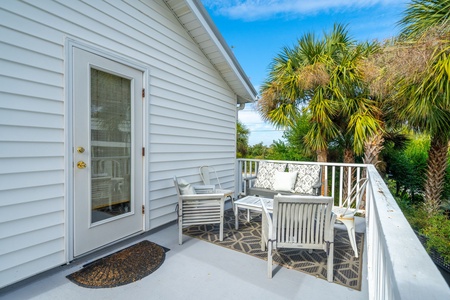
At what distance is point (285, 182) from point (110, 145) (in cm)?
310

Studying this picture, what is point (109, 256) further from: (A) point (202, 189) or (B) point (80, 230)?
(A) point (202, 189)

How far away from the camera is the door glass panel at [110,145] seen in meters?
2.70

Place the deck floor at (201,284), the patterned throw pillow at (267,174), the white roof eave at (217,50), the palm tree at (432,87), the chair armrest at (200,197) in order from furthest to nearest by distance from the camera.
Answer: the patterned throw pillow at (267,174) → the white roof eave at (217,50) → the palm tree at (432,87) → the chair armrest at (200,197) → the deck floor at (201,284)

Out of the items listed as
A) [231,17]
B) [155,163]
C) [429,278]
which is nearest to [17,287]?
[155,163]

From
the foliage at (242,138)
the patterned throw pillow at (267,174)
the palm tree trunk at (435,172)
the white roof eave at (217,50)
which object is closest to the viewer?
the white roof eave at (217,50)

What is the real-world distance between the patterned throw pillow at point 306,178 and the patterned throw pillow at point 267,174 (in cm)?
39

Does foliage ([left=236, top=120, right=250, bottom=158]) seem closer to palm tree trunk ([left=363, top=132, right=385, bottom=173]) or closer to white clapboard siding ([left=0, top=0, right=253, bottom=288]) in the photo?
palm tree trunk ([left=363, top=132, right=385, bottom=173])

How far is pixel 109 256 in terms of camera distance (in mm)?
2662

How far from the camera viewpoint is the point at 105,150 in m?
2.82

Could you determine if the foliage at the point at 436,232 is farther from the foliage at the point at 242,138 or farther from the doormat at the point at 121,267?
the foliage at the point at 242,138

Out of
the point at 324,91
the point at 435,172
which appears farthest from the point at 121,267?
the point at 435,172

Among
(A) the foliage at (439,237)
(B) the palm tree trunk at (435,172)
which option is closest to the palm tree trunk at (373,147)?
(B) the palm tree trunk at (435,172)

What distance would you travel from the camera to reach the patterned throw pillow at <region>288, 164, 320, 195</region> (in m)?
4.30

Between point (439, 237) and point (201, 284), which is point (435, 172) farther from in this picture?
point (201, 284)
